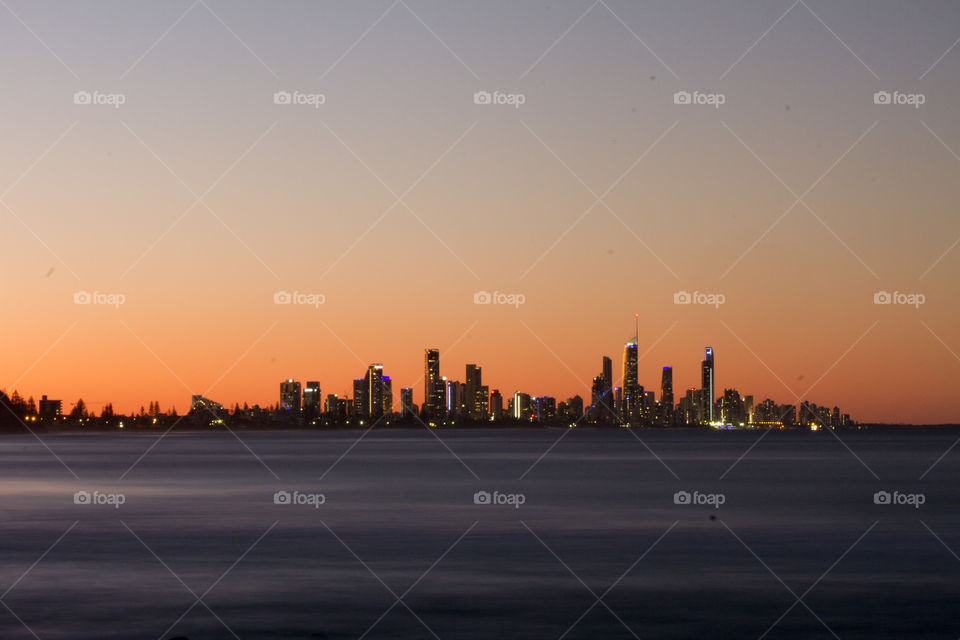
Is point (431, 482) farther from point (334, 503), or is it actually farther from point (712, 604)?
point (712, 604)

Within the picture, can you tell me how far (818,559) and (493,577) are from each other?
1243 centimetres

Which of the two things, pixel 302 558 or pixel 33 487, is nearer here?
pixel 302 558

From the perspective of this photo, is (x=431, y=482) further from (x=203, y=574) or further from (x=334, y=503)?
(x=203, y=574)

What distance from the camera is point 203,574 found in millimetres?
37312

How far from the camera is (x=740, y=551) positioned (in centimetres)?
4409

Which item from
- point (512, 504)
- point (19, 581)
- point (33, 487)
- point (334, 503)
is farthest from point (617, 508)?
point (33, 487)

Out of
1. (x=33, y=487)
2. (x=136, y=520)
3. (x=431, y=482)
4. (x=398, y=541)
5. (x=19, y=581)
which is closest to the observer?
(x=19, y=581)

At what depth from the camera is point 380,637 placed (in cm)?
2841

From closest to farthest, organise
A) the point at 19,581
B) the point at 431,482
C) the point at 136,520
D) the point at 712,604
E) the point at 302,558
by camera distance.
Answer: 1. the point at 712,604
2. the point at 19,581
3. the point at 302,558
4. the point at 136,520
5. the point at 431,482

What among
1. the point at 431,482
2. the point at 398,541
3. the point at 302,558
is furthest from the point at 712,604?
the point at 431,482

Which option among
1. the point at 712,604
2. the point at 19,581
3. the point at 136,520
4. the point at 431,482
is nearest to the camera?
the point at 712,604

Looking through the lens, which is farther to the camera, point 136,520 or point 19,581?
point 136,520

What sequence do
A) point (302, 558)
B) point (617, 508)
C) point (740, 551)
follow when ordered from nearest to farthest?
point (302, 558) < point (740, 551) < point (617, 508)

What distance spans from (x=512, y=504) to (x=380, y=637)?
37315 millimetres
